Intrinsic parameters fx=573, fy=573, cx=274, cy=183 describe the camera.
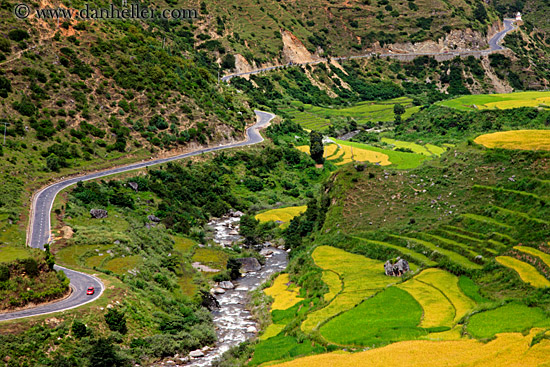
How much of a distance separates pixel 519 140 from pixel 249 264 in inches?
1549

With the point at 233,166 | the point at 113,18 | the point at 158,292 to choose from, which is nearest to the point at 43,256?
the point at 158,292


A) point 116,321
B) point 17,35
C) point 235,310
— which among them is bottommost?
point 235,310

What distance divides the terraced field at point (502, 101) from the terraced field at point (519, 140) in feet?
249

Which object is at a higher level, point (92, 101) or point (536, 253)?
point (92, 101)

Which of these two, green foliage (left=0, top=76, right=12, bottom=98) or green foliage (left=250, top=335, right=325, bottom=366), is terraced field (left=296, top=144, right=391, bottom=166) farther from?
green foliage (left=250, top=335, right=325, bottom=366)

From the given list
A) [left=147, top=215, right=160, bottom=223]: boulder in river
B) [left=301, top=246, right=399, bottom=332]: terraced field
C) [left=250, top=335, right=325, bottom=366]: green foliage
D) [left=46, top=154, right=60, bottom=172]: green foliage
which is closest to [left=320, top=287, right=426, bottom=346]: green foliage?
[left=301, top=246, right=399, bottom=332]: terraced field

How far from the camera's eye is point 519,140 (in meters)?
70.2

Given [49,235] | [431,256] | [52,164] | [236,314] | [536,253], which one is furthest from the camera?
[52,164]

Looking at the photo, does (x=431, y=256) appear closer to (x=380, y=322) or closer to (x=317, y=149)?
(x=380, y=322)

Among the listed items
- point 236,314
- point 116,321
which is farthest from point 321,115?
point 116,321

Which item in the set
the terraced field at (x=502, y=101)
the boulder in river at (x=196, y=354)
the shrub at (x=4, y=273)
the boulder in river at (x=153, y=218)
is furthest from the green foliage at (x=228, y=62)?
the boulder in river at (x=196, y=354)

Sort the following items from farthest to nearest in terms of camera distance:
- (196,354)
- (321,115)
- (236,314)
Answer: (321,115), (236,314), (196,354)

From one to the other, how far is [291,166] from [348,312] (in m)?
84.7

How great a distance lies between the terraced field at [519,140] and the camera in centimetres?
6706
